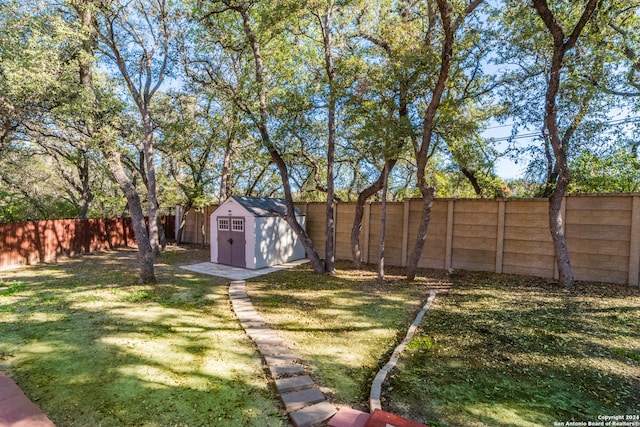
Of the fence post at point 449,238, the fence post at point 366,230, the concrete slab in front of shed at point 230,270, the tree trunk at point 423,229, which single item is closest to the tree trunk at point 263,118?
the concrete slab in front of shed at point 230,270

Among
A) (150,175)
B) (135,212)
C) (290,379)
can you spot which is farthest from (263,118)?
(290,379)

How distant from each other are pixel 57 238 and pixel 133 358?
9538 mm

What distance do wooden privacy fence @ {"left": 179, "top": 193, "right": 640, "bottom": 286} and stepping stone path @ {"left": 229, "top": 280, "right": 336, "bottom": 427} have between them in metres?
5.17

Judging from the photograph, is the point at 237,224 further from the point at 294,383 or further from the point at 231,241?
the point at 294,383

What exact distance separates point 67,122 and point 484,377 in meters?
8.66

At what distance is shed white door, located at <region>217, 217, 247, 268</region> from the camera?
8914 mm

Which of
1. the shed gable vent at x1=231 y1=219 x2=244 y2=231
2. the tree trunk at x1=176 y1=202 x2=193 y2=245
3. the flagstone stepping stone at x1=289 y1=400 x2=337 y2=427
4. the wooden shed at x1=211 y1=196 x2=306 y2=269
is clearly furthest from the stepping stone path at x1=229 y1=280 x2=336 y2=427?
the tree trunk at x1=176 y1=202 x2=193 y2=245

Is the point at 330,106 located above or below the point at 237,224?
above

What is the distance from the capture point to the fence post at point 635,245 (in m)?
5.66

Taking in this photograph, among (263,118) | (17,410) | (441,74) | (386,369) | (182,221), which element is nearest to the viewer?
(17,410)

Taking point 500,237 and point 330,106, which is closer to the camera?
point 330,106

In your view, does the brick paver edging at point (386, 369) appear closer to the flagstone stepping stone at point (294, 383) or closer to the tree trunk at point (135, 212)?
the flagstone stepping stone at point (294, 383)

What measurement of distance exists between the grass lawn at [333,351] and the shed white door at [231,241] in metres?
2.56

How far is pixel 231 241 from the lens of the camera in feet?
30.0
